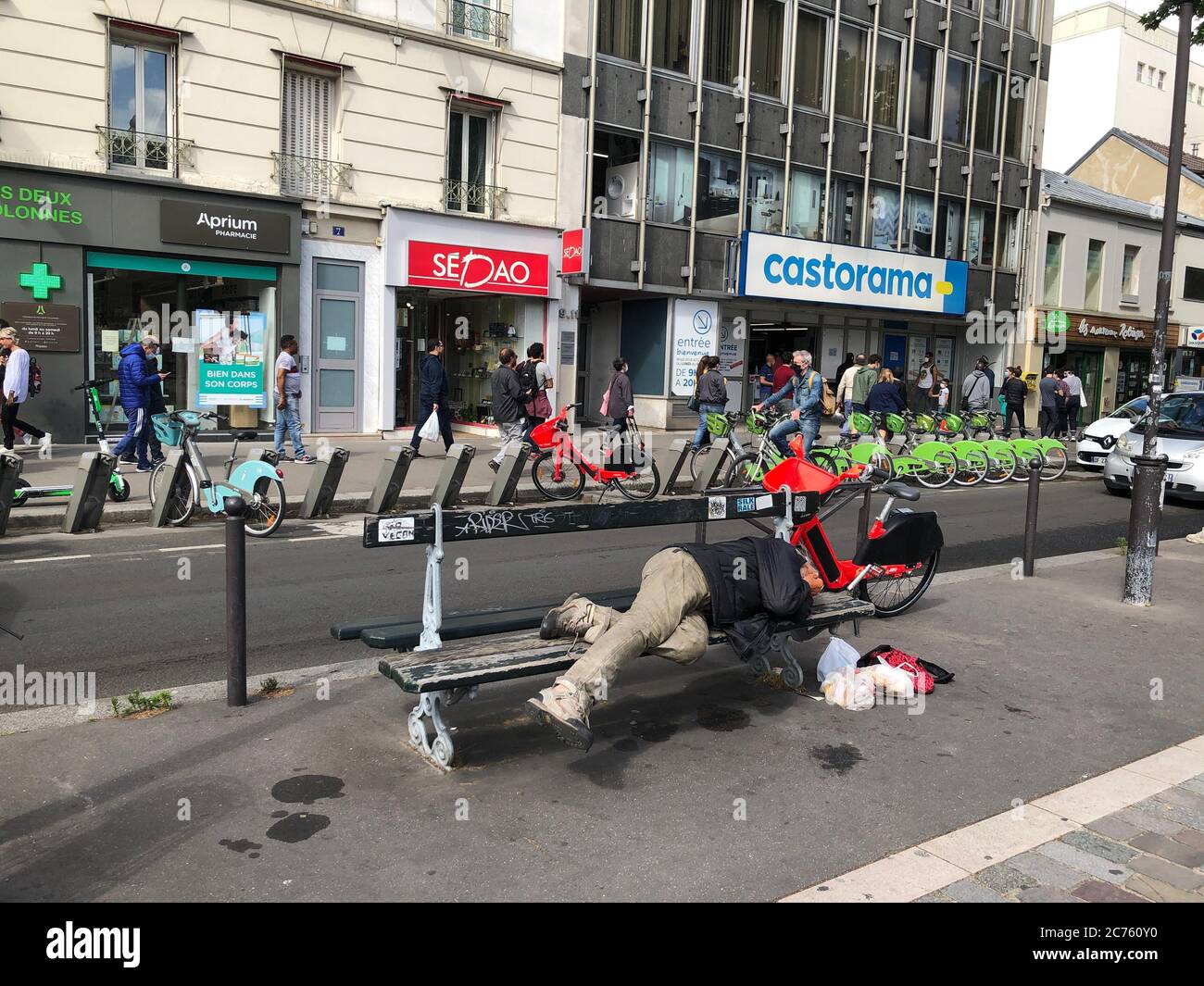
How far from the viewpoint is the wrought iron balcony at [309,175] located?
17.7m

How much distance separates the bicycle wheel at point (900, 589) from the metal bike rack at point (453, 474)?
5851 millimetres

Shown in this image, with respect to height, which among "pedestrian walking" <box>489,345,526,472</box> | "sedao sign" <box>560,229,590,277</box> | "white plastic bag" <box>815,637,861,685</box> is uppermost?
"sedao sign" <box>560,229,590,277</box>

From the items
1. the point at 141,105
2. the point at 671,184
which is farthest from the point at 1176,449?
the point at 141,105

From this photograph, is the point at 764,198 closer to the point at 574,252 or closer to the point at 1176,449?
the point at 574,252

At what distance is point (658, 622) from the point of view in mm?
4637

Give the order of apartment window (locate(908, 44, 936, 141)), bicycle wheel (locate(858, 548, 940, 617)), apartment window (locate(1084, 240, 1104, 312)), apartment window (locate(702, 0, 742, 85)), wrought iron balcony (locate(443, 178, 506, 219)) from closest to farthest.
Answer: bicycle wheel (locate(858, 548, 940, 617)), wrought iron balcony (locate(443, 178, 506, 219)), apartment window (locate(702, 0, 742, 85)), apartment window (locate(908, 44, 936, 141)), apartment window (locate(1084, 240, 1104, 312))

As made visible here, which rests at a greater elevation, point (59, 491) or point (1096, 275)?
point (1096, 275)

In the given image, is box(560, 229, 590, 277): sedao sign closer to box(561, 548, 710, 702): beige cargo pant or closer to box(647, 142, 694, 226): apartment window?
box(647, 142, 694, 226): apartment window

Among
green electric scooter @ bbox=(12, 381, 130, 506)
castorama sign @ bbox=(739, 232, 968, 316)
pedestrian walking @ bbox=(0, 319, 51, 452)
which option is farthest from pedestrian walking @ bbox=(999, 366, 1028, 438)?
pedestrian walking @ bbox=(0, 319, 51, 452)

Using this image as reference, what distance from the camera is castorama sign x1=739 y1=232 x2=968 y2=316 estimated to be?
23.8 metres

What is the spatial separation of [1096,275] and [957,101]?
28.2ft

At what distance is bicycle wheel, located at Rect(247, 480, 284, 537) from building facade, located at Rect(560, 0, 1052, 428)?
11.8 meters

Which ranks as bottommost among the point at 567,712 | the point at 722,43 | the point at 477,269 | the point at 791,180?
the point at 567,712

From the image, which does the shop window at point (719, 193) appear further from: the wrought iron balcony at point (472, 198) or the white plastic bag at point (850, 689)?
the white plastic bag at point (850, 689)
